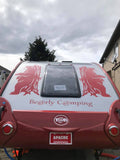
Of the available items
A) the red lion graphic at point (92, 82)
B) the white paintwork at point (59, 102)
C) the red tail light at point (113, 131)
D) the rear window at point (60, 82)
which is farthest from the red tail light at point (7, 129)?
the red tail light at point (113, 131)

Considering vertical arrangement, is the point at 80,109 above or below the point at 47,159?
above

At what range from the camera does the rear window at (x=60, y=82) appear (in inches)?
94.0

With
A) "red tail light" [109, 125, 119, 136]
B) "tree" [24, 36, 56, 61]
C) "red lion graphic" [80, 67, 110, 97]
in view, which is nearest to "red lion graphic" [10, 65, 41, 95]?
"red lion graphic" [80, 67, 110, 97]

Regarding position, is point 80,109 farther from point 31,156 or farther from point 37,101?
point 31,156

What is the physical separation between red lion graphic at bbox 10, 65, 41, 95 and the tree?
1440 cm

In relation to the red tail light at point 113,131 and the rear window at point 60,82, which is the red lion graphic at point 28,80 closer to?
the rear window at point 60,82

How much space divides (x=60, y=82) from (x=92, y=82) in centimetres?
64

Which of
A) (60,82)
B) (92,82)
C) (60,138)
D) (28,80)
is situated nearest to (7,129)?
(60,138)

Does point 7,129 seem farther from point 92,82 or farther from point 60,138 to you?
point 92,82

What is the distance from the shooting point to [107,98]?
7.60 feet

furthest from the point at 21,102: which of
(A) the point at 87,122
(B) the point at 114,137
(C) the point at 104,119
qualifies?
(B) the point at 114,137

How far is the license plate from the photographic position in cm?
195

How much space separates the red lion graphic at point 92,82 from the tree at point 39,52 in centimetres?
1463

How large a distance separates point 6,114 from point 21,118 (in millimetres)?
247
